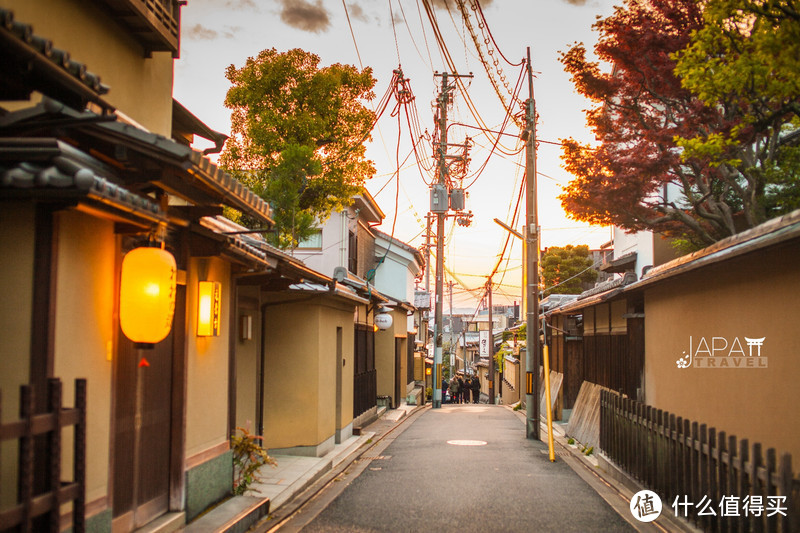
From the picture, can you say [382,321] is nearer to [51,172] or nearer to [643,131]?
[643,131]

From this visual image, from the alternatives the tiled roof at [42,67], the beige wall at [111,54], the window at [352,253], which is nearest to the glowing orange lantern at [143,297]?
the tiled roof at [42,67]

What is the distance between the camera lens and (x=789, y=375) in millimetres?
7816

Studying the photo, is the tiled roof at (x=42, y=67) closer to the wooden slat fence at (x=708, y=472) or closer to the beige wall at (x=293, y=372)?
the wooden slat fence at (x=708, y=472)

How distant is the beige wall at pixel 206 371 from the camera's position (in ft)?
28.8

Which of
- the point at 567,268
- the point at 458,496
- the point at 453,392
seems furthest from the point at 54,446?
the point at 453,392

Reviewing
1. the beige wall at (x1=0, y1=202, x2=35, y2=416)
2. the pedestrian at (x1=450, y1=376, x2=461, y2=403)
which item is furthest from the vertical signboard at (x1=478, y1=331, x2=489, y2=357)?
the beige wall at (x1=0, y1=202, x2=35, y2=416)

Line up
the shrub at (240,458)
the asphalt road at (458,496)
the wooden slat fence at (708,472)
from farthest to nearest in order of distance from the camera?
the shrub at (240,458)
the asphalt road at (458,496)
the wooden slat fence at (708,472)

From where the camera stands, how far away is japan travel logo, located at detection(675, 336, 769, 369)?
877 cm

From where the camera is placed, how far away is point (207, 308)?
9.11 metres

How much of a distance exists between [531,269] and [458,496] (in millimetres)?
10546

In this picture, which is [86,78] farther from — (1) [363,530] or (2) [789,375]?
(2) [789,375]

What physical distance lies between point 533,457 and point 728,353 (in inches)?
296

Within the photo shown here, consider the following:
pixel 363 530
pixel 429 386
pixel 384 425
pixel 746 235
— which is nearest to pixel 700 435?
pixel 746 235

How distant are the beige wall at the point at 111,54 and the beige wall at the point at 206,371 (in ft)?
7.76
